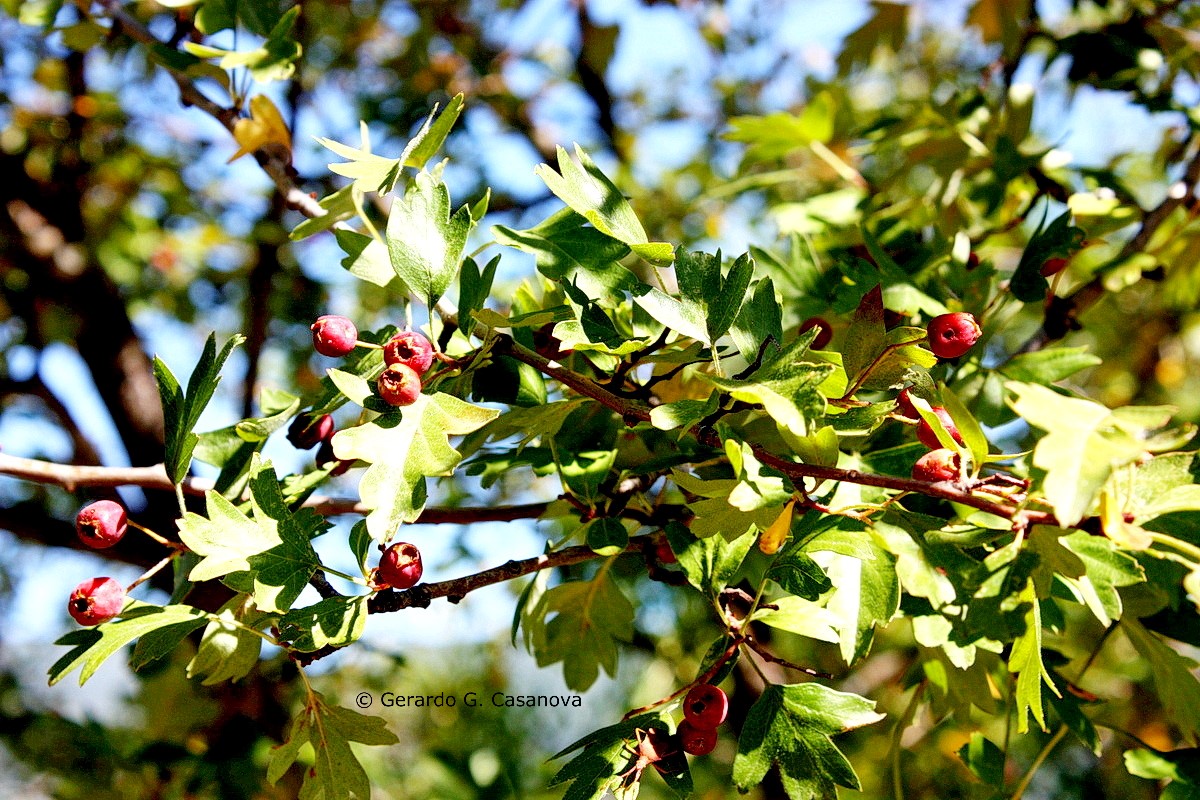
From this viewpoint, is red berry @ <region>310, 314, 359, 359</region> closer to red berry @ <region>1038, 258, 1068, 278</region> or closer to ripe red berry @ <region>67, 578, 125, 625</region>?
ripe red berry @ <region>67, 578, 125, 625</region>

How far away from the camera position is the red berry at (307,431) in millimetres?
950

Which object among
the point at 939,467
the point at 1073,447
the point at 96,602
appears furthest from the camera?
the point at 96,602

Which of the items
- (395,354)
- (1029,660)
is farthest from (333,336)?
(1029,660)

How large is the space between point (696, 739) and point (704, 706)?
0.12 feet

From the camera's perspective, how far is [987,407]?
43.1 inches

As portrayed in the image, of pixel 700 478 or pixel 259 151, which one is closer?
pixel 700 478

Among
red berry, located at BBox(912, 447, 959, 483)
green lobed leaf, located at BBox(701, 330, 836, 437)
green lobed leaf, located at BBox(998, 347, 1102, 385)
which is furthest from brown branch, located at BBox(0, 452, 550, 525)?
green lobed leaf, located at BBox(998, 347, 1102, 385)

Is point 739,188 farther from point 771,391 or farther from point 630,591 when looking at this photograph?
point 630,591

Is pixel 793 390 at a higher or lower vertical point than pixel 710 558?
higher

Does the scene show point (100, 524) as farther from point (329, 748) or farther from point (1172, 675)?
point (1172, 675)

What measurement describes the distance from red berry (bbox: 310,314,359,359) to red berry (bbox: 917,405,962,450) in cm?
49

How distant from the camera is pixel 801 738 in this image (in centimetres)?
87

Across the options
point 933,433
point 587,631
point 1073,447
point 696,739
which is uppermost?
point 1073,447

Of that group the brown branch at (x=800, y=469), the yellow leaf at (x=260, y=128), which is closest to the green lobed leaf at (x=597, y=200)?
the brown branch at (x=800, y=469)
